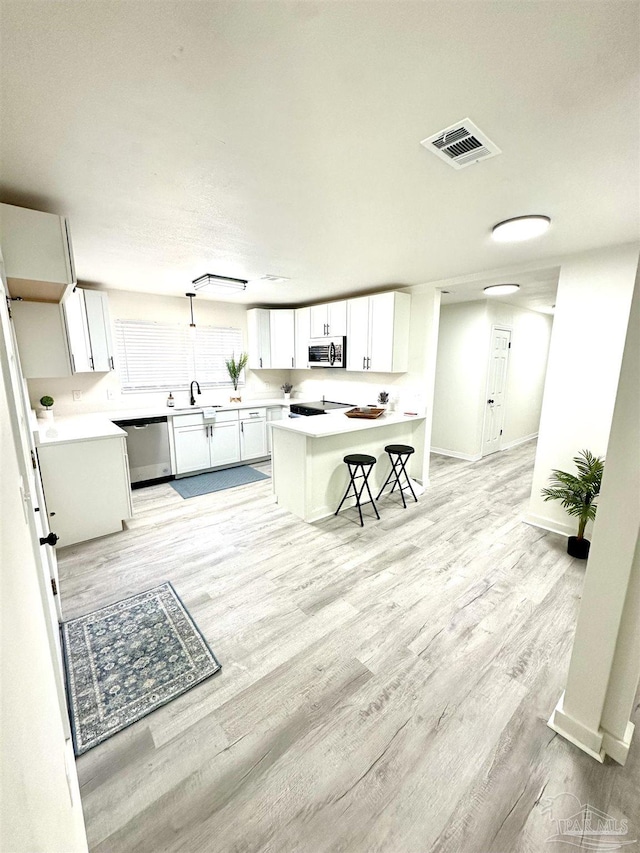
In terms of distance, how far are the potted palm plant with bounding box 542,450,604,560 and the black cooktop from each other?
291 centimetres

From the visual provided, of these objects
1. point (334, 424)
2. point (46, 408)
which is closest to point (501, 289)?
point (334, 424)

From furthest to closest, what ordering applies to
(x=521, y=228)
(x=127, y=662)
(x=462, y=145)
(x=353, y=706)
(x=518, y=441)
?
1. (x=518, y=441)
2. (x=521, y=228)
3. (x=127, y=662)
4. (x=353, y=706)
5. (x=462, y=145)

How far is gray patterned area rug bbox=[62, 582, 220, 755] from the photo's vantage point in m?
1.60

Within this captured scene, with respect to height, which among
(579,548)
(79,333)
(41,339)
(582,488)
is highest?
(79,333)

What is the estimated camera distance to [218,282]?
3734 millimetres

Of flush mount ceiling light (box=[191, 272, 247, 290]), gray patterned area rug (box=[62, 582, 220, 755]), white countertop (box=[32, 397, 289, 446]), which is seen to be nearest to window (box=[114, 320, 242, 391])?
white countertop (box=[32, 397, 289, 446])

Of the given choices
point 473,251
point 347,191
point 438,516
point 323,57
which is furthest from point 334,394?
point 323,57

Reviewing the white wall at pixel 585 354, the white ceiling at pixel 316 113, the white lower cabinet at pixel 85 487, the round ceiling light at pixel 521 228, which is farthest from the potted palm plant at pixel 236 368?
the white wall at pixel 585 354

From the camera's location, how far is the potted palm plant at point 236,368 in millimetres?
5454

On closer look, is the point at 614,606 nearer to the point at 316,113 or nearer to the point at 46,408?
the point at 316,113

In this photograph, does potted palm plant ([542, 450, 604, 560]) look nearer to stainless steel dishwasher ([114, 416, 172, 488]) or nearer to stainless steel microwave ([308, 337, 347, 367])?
stainless steel microwave ([308, 337, 347, 367])

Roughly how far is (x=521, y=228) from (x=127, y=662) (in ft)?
11.5

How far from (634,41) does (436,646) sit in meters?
2.57

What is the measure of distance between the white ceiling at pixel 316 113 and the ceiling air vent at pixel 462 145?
0.11 feet
